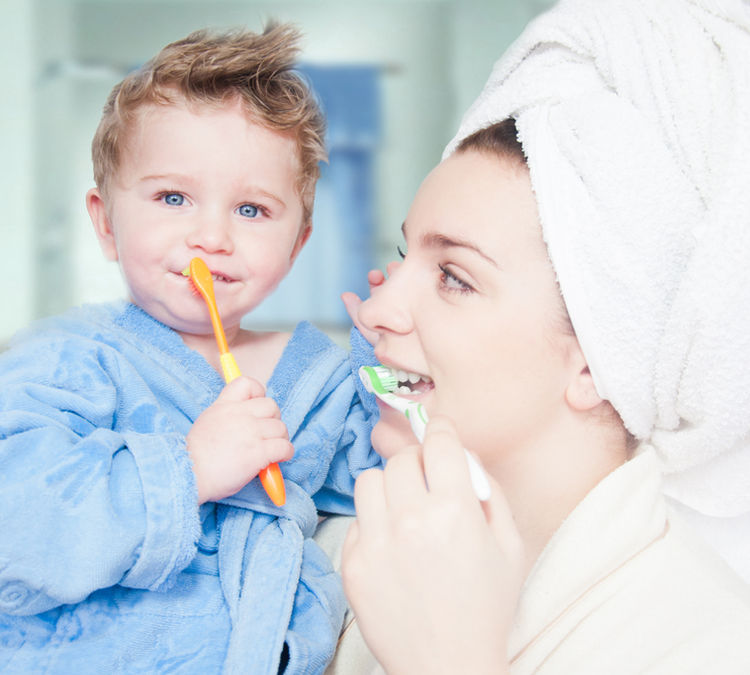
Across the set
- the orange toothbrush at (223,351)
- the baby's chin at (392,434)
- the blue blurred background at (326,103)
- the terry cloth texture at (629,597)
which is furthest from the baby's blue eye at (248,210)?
the blue blurred background at (326,103)

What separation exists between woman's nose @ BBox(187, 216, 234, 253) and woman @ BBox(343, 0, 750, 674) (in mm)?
233

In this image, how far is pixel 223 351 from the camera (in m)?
0.92

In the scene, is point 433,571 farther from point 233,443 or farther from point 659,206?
point 659,206

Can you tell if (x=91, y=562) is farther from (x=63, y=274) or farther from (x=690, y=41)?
(x=63, y=274)

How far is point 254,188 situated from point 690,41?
23.2 inches

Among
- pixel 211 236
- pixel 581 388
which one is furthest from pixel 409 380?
pixel 211 236

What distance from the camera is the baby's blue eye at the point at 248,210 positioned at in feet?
3.40

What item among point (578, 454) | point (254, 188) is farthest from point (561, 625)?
point (254, 188)

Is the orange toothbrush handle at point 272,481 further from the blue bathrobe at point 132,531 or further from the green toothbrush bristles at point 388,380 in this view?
the green toothbrush bristles at point 388,380

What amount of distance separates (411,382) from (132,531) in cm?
40

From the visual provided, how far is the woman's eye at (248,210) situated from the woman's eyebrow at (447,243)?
11.2 inches

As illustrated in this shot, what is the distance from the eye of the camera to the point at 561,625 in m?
0.81

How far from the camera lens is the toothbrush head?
931mm

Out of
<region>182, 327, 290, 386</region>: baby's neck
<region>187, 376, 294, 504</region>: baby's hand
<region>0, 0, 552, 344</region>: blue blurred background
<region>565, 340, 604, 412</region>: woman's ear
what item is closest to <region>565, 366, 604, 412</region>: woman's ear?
<region>565, 340, 604, 412</region>: woman's ear
